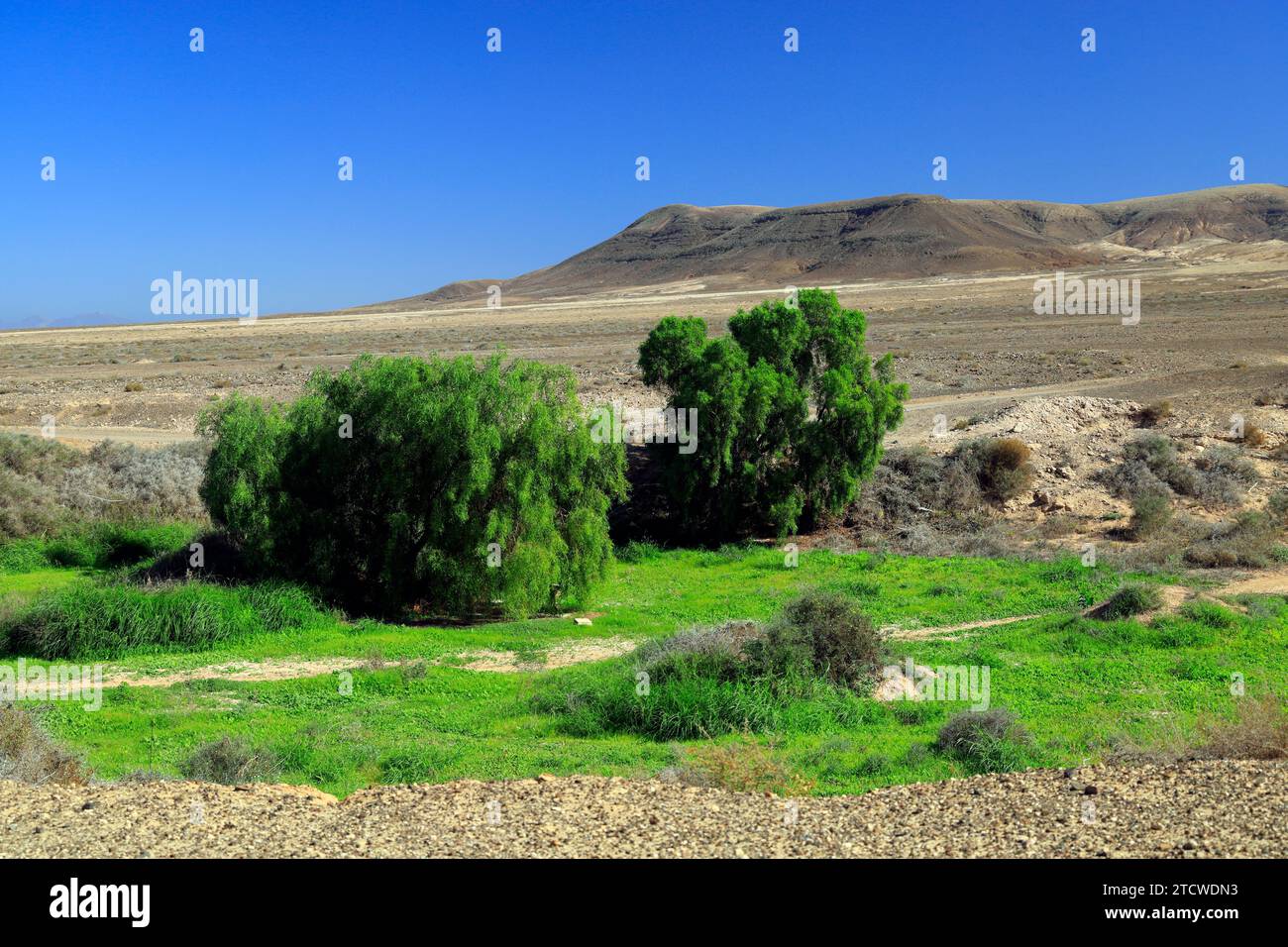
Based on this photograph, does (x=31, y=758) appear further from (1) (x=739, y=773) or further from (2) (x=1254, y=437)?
(2) (x=1254, y=437)

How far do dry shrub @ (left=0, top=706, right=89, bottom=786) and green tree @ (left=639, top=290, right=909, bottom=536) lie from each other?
60.4 feet

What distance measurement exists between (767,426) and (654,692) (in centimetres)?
1510

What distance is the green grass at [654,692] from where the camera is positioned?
12383 millimetres

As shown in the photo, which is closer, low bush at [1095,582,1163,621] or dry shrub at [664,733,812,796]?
dry shrub at [664,733,812,796]

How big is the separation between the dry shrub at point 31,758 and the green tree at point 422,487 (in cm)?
965

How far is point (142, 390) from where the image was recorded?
51.9m

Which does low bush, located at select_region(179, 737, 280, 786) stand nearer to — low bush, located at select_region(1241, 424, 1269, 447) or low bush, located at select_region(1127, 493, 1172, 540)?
low bush, located at select_region(1127, 493, 1172, 540)

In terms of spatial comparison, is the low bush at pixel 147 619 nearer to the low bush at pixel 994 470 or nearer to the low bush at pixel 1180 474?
the low bush at pixel 994 470

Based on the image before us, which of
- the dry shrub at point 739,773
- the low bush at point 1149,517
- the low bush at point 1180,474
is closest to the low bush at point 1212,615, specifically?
the low bush at point 1149,517

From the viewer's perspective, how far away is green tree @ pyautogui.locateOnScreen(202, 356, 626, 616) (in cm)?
2145

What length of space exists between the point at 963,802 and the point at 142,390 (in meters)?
51.0

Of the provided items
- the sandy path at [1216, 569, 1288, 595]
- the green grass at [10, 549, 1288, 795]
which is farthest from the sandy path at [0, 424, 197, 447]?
the sandy path at [1216, 569, 1288, 595]
